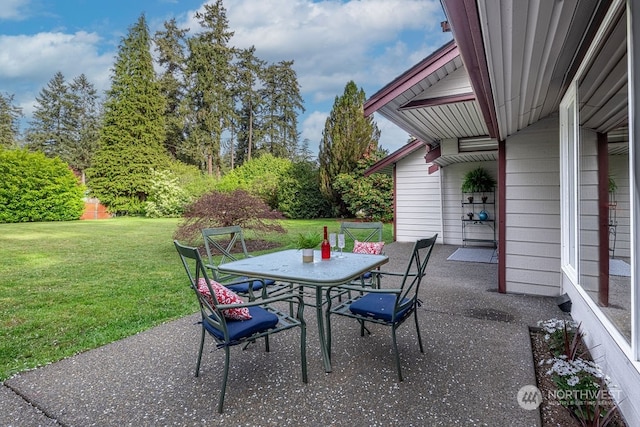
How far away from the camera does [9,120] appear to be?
87.2 feet

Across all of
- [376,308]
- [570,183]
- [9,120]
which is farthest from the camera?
[9,120]

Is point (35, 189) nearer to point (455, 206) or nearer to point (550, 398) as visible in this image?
point (455, 206)

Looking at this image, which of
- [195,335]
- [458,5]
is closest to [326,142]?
[195,335]

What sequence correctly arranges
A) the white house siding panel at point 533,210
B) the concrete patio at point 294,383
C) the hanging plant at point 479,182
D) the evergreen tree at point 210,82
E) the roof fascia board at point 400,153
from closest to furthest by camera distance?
the concrete patio at point 294,383
the white house siding panel at point 533,210
the hanging plant at point 479,182
the roof fascia board at point 400,153
the evergreen tree at point 210,82

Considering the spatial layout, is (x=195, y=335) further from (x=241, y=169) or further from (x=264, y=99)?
(x=264, y=99)

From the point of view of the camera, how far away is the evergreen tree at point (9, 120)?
26031 millimetres

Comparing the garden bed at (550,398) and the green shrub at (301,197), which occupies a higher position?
the green shrub at (301,197)

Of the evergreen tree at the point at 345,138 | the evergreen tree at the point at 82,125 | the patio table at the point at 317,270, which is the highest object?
the evergreen tree at the point at 82,125

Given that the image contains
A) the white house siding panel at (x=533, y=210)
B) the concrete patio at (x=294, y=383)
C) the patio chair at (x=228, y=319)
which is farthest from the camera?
the white house siding panel at (x=533, y=210)

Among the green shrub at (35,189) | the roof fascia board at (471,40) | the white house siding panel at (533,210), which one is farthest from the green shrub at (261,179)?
the roof fascia board at (471,40)

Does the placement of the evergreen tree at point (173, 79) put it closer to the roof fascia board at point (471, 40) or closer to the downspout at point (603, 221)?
the roof fascia board at point (471, 40)

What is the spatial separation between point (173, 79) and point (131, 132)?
5.08 m

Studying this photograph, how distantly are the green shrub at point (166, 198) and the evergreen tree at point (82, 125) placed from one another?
933cm

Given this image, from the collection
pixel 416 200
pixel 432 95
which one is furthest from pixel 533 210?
pixel 416 200
